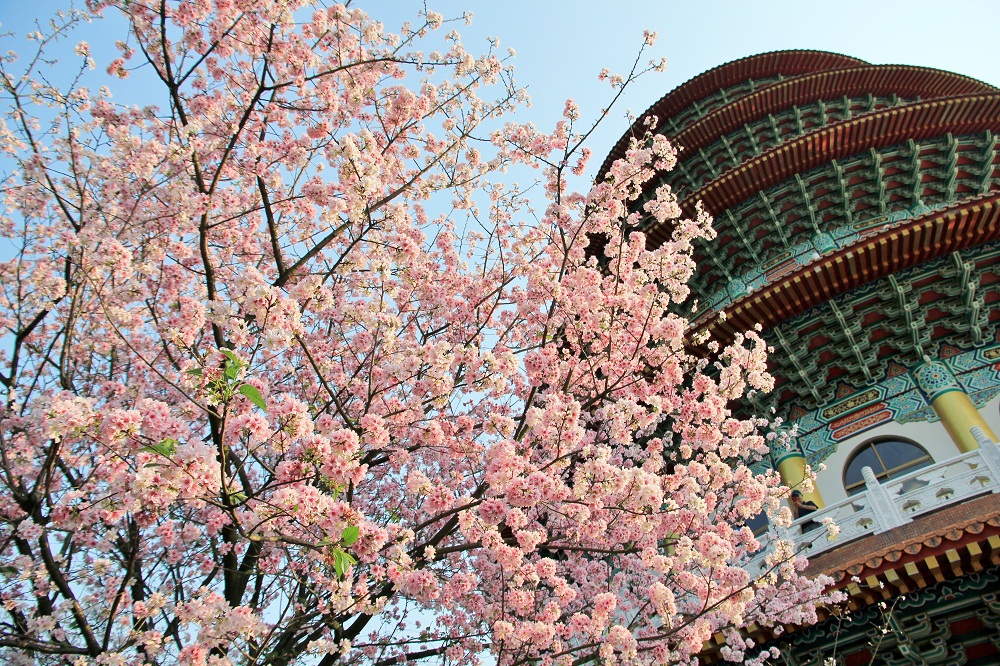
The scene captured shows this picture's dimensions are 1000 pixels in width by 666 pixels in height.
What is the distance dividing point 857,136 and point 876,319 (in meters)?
4.84

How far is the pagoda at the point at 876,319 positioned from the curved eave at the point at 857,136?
37mm

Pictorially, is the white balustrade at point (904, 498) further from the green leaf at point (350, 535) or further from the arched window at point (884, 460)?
the green leaf at point (350, 535)

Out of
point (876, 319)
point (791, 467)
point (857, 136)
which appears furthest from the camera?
point (857, 136)

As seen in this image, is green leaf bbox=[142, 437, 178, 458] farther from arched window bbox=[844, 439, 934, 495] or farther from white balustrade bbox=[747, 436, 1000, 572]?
arched window bbox=[844, 439, 934, 495]

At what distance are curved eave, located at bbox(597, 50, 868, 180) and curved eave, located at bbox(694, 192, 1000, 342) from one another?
377 inches

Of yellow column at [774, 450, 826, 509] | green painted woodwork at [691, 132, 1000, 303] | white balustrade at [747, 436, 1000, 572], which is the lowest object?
white balustrade at [747, 436, 1000, 572]

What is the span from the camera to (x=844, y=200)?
13.3m

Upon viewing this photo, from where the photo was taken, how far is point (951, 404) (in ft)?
30.9

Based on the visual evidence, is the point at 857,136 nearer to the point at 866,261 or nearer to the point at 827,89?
the point at 827,89

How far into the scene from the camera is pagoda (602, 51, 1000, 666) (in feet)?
22.8

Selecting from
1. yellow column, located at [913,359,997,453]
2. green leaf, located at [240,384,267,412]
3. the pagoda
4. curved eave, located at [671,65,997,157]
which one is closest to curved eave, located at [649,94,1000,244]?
the pagoda

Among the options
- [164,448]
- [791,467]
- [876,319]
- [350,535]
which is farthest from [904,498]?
[164,448]

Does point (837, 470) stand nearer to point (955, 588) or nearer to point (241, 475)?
point (955, 588)

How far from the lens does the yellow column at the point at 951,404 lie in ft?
29.6
